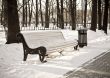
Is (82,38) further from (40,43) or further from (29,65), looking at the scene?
(29,65)

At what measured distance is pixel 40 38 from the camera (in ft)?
36.3

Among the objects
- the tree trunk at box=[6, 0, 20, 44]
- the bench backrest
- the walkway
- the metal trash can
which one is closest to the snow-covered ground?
the walkway

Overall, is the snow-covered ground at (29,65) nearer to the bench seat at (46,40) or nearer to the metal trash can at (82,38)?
the bench seat at (46,40)

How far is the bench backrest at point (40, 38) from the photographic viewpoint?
33.9ft

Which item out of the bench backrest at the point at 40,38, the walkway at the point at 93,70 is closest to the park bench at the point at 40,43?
the bench backrest at the point at 40,38

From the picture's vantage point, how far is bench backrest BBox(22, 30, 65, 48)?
10320 mm

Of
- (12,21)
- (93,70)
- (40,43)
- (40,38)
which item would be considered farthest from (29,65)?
A: (12,21)

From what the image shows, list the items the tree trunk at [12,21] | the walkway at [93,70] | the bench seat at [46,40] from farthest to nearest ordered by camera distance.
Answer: the tree trunk at [12,21] < the bench seat at [46,40] < the walkway at [93,70]

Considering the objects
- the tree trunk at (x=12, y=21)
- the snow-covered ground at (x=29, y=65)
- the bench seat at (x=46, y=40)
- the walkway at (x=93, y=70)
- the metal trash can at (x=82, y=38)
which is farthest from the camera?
the metal trash can at (x=82, y=38)

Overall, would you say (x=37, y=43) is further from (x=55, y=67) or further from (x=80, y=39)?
(x=80, y=39)

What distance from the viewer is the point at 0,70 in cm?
811

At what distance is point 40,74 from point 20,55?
3763 millimetres

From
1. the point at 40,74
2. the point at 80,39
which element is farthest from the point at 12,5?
the point at 40,74

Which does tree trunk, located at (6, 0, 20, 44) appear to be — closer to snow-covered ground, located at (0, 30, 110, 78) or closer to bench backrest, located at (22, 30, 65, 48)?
snow-covered ground, located at (0, 30, 110, 78)
